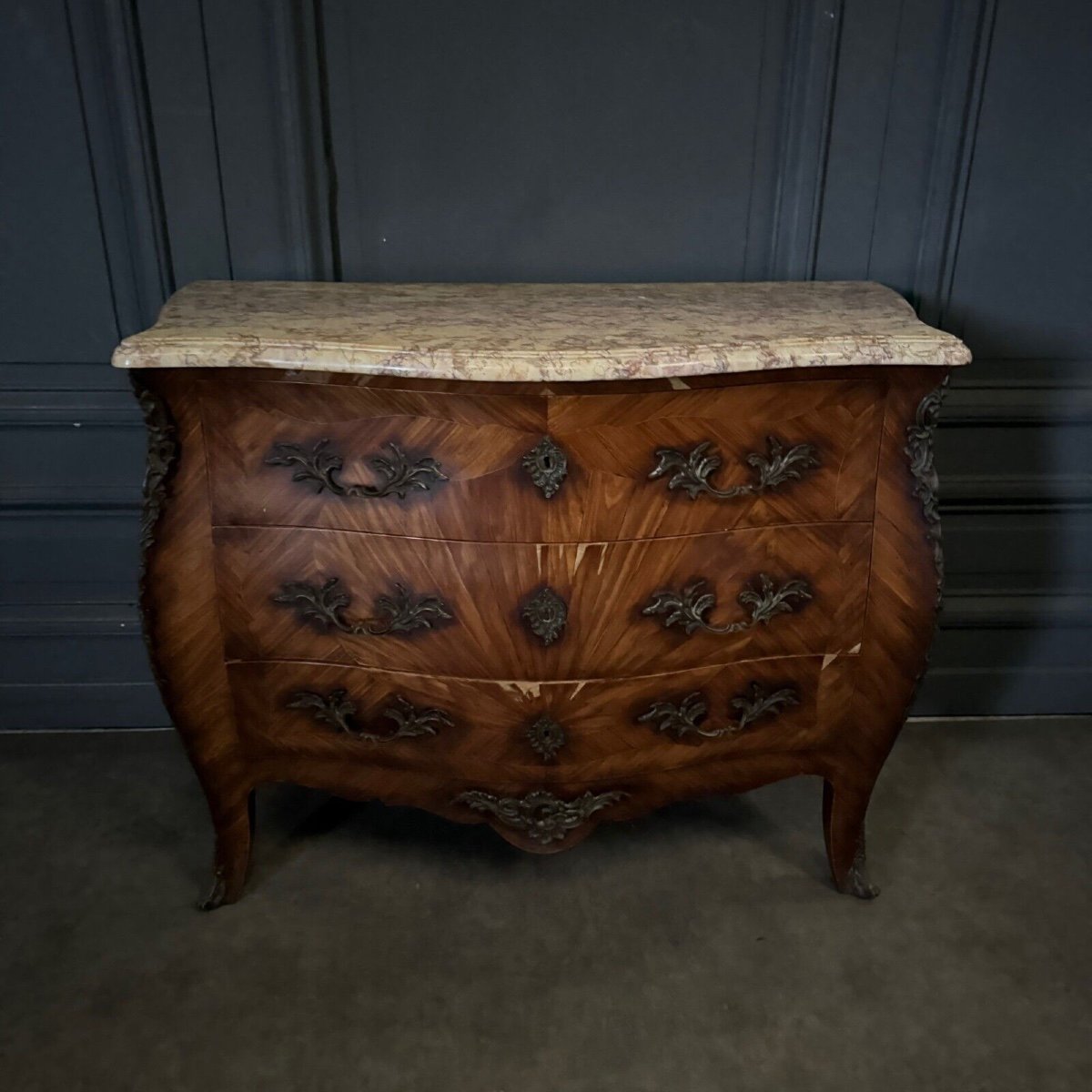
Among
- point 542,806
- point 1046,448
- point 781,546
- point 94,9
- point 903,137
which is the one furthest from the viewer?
point 1046,448

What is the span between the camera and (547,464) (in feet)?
4.49

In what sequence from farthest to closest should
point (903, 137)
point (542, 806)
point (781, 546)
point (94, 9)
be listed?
point (903, 137) < point (94, 9) < point (542, 806) < point (781, 546)

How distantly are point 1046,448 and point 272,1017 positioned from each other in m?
1.86

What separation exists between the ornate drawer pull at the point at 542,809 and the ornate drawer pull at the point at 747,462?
54cm

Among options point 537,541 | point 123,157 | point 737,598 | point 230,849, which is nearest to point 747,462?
point 737,598

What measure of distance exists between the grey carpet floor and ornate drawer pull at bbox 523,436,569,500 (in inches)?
32.4

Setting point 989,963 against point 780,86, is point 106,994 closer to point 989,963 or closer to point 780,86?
point 989,963

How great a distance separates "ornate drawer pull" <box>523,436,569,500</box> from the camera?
53.6 inches

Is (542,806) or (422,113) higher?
(422,113)

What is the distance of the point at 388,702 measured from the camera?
5.12 ft

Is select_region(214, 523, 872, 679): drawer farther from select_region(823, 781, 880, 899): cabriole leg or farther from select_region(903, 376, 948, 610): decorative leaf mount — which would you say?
select_region(823, 781, 880, 899): cabriole leg

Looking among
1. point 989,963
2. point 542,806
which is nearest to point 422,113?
point 542,806

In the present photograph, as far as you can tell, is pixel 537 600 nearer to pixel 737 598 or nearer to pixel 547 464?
pixel 547 464

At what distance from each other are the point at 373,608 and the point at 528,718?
29 centimetres
